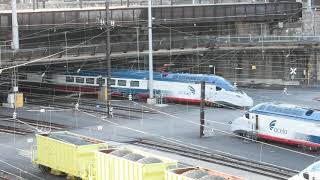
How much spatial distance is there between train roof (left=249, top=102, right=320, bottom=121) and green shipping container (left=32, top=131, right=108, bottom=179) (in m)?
13.0

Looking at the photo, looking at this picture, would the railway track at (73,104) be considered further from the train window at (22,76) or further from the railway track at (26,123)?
the railway track at (26,123)

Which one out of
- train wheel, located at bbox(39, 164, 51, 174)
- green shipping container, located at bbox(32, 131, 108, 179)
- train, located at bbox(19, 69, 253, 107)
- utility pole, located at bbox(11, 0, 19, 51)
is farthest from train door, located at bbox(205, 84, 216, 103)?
train wheel, located at bbox(39, 164, 51, 174)

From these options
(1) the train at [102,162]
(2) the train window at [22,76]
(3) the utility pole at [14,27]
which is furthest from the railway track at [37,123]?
(2) the train window at [22,76]

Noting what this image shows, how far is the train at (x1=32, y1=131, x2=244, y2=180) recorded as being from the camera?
20.4 metres

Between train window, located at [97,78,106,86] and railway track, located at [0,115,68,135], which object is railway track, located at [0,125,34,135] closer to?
railway track, located at [0,115,68,135]

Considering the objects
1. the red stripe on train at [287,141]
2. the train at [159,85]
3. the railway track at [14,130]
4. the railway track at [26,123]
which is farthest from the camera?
the train at [159,85]

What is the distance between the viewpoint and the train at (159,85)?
4909cm

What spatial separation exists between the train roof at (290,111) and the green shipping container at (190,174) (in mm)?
14763

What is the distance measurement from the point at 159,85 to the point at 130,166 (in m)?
32.0

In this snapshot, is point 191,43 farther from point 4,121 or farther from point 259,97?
point 4,121

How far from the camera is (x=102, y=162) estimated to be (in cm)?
2328

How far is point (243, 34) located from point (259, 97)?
19231mm

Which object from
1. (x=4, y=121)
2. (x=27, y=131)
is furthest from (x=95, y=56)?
(x=27, y=131)

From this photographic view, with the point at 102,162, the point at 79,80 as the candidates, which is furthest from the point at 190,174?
the point at 79,80
